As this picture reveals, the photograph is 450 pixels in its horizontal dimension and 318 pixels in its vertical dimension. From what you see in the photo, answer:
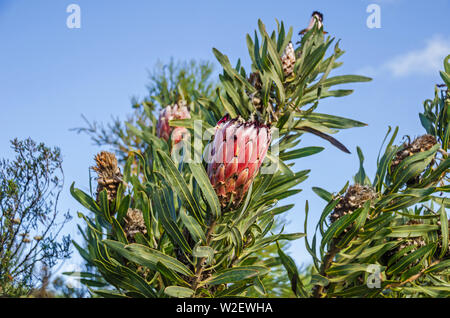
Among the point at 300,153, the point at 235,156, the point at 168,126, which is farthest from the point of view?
the point at 168,126

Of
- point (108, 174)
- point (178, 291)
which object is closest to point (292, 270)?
point (178, 291)

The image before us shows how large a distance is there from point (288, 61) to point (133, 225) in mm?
Answer: 507

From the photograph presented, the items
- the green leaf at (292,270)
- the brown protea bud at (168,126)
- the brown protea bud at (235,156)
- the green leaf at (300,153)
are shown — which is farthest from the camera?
the brown protea bud at (168,126)

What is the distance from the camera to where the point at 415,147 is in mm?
963

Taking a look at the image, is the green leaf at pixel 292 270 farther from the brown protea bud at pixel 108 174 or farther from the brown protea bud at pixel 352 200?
the brown protea bud at pixel 108 174

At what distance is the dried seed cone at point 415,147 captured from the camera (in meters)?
0.96

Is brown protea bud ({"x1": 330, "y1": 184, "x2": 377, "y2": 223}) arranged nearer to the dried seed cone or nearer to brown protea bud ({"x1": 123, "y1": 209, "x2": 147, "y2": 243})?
the dried seed cone

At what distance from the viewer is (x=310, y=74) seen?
0.97 metres

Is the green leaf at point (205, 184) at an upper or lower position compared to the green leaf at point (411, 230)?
upper

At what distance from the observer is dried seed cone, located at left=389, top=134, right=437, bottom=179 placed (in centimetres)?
96

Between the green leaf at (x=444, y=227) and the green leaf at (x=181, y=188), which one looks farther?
the green leaf at (x=444, y=227)

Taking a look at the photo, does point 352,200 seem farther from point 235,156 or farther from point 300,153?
point 235,156


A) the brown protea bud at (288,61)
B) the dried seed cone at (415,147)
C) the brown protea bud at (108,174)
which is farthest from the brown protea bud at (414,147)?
the brown protea bud at (108,174)

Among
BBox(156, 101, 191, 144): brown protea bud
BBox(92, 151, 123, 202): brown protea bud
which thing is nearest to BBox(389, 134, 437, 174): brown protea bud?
BBox(156, 101, 191, 144): brown protea bud
